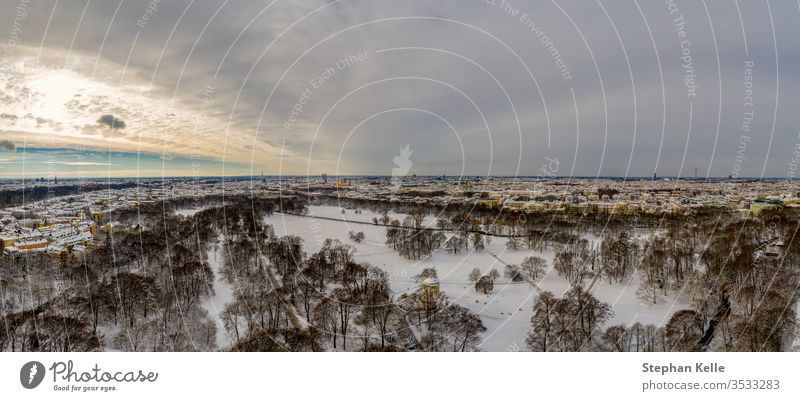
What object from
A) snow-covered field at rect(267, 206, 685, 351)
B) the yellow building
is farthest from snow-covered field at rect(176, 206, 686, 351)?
the yellow building

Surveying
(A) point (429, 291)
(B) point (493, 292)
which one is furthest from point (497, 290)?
(A) point (429, 291)

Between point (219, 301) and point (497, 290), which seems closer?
point (219, 301)

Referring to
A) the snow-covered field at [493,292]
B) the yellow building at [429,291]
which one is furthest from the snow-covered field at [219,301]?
the yellow building at [429,291]

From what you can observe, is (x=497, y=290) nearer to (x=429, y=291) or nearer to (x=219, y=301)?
(x=429, y=291)

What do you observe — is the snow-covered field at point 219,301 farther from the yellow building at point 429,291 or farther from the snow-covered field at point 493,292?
the yellow building at point 429,291

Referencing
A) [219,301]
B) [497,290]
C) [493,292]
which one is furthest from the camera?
[497,290]

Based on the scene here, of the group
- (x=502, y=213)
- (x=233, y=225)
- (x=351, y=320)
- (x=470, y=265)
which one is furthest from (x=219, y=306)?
(x=502, y=213)

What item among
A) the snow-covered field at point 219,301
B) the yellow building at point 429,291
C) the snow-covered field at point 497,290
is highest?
Result: the yellow building at point 429,291

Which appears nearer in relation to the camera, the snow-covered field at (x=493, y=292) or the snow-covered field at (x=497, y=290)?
the snow-covered field at (x=493, y=292)

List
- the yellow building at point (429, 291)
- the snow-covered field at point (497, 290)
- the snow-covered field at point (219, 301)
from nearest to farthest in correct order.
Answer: the snow-covered field at point (219, 301) < the snow-covered field at point (497, 290) < the yellow building at point (429, 291)
